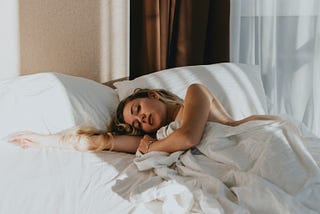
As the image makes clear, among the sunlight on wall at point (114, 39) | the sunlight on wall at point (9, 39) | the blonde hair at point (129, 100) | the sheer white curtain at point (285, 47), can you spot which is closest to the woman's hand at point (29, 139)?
the blonde hair at point (129, 100)

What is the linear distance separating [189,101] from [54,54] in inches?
27.3

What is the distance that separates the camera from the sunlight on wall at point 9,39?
195cm

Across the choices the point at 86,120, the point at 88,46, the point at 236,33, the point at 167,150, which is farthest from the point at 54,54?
the point at 236,33

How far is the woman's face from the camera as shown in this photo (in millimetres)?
1821

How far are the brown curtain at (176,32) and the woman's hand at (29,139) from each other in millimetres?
992

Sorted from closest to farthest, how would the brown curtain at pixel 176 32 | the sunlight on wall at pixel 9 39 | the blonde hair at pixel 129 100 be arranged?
the blonde hair at pixel 129 100, the sunlight on wall at pixel 9 39, the brown curtain at pixel 176 32

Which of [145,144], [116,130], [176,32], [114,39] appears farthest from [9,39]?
[176,32]

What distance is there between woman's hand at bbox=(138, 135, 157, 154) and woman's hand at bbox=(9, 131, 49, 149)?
329 millimetres

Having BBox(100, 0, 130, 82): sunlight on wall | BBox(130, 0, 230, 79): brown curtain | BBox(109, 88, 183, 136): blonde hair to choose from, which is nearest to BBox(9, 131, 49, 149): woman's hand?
BBox(109, 88, 183, 136): blonde hair

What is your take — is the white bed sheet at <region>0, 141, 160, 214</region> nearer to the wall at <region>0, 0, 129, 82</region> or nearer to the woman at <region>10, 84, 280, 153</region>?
the woman at <region>10, 84, 280, 153</region>

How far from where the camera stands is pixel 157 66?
254 centimetres

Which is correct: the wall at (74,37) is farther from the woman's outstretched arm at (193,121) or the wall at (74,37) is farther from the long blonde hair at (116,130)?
the woman's outstretched arm at (193,121)

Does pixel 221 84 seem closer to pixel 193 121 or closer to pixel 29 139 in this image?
pixel 193 121

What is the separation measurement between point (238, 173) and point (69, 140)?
64 cm
